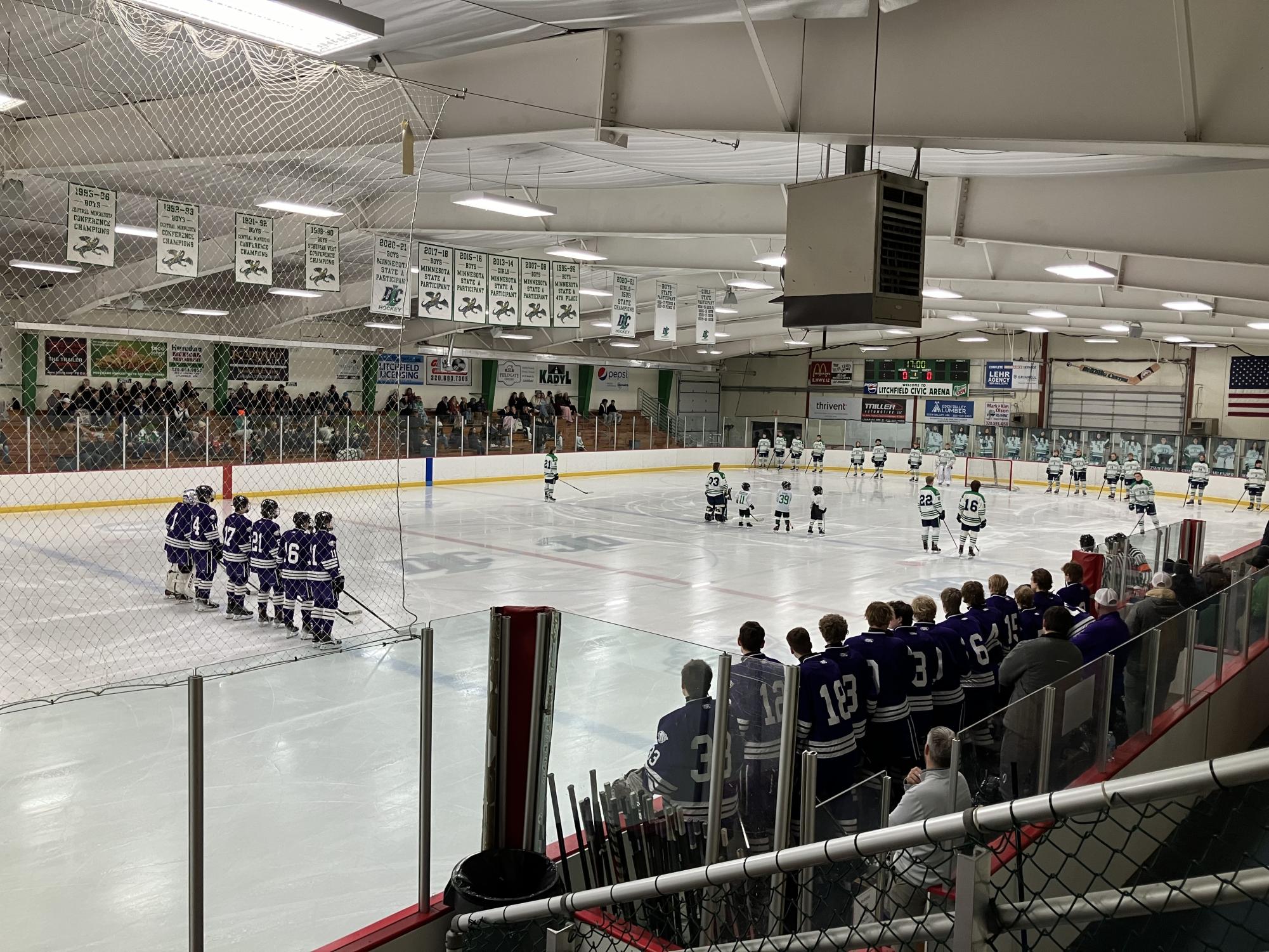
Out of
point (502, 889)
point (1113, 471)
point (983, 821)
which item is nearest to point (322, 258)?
point (502, 889)

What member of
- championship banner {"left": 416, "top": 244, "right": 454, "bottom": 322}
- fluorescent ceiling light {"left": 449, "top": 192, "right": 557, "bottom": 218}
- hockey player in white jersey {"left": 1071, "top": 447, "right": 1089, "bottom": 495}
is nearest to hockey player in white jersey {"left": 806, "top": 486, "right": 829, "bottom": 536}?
championship banner {"left": 416, "top": 244, "right": 454, "bottom": 322}

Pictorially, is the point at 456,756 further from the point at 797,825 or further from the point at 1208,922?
the point at 1208,922

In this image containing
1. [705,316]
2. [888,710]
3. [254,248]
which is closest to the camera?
[888,710]

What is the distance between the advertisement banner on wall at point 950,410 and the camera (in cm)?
3762

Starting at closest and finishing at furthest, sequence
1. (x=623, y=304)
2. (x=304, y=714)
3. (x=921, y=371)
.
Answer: (x=304, y=714) < (x=623, y=304) < (x=921, y=371)

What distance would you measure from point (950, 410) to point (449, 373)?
18.7 meters

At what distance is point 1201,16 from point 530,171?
7656 millimetres

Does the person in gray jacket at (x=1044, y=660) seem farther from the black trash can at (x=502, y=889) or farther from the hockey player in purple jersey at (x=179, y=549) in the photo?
the hockey player in purple jersey at (x=179, y=549)

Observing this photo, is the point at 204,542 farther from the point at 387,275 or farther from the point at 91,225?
the point at 387,275

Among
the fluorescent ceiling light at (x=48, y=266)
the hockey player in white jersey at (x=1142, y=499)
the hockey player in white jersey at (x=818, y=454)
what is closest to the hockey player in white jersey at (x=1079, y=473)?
the hockey player in white jersey at (x=1142, y=499)

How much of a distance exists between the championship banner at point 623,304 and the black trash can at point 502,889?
1593 centimetres

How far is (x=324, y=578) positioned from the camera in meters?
9.86

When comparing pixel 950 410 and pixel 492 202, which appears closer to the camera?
pixel 492 202

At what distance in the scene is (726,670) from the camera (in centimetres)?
362
